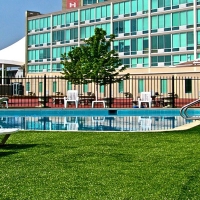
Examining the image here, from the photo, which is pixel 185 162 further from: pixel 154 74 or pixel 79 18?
pixel 79 18

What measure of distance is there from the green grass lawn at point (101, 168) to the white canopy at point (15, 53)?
161 ft

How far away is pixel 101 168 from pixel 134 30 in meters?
41.8

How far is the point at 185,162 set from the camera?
5945 mm

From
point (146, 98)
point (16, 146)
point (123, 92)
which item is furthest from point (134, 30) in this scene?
point (16, 146)

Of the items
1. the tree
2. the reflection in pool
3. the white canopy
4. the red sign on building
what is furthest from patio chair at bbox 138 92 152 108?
the red sign on building

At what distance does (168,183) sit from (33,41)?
186 ft

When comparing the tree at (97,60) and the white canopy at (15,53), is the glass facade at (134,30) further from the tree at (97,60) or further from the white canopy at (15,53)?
the tree at (97,60)

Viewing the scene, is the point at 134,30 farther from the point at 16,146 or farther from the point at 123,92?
the point at 16,146

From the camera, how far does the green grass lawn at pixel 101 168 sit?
435cm

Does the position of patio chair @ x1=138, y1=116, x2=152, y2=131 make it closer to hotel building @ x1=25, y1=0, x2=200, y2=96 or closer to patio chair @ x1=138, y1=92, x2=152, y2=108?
patio chair @ x1=138, y1=92, x2=152, y2=108

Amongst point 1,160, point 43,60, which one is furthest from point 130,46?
point 1,160

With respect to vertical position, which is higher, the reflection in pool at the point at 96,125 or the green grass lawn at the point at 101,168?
the green grass lawn at the point at 101,168

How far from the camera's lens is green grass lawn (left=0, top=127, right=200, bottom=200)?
14.3 ft

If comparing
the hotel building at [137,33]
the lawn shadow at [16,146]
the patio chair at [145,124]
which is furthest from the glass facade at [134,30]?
the lawn shadow at [16,146]
